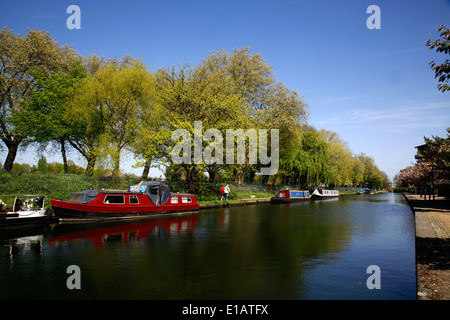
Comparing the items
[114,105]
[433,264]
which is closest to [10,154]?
[114,105]

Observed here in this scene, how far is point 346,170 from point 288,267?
224 ft

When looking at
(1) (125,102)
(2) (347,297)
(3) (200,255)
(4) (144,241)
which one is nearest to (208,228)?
(4) (144,241)

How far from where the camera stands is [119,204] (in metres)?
21.9

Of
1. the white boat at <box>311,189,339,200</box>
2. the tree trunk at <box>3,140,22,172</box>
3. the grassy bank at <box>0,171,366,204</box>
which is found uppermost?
the tree trunk at <box>3,140,22,172</box>

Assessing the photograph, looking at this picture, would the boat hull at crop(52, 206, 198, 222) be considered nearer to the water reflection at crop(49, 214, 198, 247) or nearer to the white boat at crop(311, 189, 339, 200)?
the water reflection at crop(49, 214, 198, 247)

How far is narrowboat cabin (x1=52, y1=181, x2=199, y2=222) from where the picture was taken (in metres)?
19.7

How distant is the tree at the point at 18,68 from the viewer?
93.5 ft

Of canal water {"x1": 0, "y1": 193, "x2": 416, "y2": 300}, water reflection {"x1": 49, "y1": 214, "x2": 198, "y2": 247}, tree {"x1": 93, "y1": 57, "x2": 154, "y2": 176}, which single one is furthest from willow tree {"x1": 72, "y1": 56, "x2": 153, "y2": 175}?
canal water {"x1": 0, "y1": 193, "x2": 416, "y2": 300}

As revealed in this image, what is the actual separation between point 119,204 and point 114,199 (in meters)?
0.56

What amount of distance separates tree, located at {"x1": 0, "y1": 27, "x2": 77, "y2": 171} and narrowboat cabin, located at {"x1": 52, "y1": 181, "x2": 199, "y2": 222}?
14101 mm

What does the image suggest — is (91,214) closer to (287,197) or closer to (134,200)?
(134,200)

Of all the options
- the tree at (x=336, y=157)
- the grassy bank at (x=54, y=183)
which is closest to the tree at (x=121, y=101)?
the grassy bank at (x=54, y=183)

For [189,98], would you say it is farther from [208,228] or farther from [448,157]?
[448,157]
